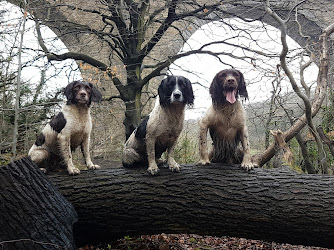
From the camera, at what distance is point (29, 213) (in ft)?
9.79

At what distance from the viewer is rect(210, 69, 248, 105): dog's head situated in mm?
3889

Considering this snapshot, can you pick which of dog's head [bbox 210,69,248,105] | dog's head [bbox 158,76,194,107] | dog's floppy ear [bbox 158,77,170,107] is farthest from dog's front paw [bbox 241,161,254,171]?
dog's floppy ear [bbox 158,77,170,107]

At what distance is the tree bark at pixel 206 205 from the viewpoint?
11.3 feet

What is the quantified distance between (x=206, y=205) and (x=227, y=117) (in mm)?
1229

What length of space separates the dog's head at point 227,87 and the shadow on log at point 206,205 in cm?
98

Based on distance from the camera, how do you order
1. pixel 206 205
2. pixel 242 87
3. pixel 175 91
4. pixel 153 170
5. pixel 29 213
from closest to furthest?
pixel 29 213, pixel 206 205, pixel 175 91, pixel 153 170, pixel 242 87

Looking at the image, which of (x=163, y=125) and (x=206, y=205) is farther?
(x=163, y=125)

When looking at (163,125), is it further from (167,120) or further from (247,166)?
(247,166)

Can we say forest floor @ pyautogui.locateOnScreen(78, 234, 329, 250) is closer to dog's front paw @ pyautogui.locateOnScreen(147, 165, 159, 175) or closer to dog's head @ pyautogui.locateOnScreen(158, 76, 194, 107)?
dog's front paw @ pyautogui.locateOnScreen(147, 165, 159, 175)

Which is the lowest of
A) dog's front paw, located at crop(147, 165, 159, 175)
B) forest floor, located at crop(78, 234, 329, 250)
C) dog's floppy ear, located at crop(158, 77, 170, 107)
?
forest floor, located at crop(78, 234, 329, 250)

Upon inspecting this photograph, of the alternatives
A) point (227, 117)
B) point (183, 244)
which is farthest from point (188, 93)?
point (183, 244)

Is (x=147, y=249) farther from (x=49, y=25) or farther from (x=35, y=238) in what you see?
(x=49, y=25)

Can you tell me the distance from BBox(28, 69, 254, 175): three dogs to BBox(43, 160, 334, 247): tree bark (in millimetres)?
273

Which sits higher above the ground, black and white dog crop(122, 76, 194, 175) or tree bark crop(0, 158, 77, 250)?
black and white dog crop(122, 76, 194, 175)
